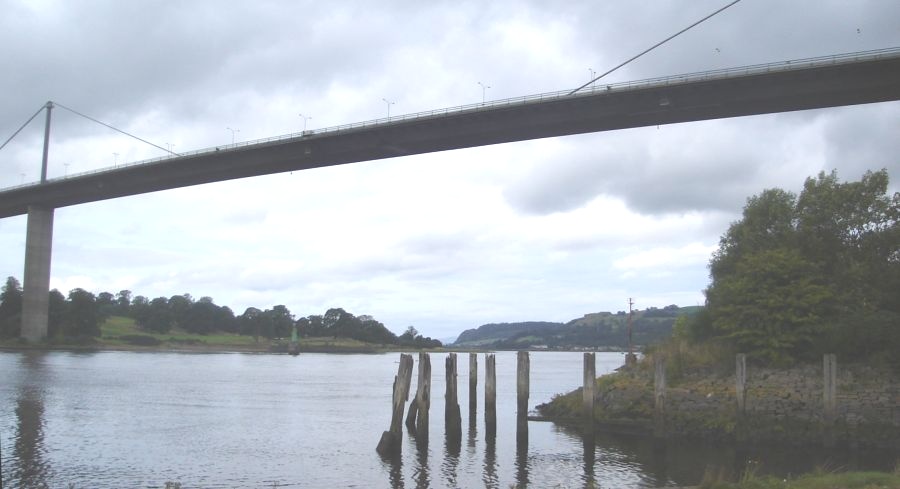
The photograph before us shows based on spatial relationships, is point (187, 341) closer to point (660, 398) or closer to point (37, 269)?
point (37, 269)

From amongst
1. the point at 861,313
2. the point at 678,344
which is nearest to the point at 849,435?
the point at 861,313

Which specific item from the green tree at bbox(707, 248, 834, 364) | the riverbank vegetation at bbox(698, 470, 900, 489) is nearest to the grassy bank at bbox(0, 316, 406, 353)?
the green tree at bbox(707, 248, 834, 364)

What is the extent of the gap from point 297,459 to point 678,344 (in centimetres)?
1864

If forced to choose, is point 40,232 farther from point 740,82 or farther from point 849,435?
point 849,435

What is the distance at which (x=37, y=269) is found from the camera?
85188 mm

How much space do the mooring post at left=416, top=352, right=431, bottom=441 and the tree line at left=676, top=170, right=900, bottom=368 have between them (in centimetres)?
1288

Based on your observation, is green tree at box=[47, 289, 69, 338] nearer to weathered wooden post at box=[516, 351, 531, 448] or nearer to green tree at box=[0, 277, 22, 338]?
green tree at box=[0, 277, 22, 338]

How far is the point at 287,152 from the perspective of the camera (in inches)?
2506

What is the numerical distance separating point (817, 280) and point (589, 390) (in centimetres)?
1288

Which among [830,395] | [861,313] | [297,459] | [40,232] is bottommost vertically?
[297,459]

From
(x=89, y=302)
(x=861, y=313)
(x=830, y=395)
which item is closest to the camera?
(x=830, y=395)

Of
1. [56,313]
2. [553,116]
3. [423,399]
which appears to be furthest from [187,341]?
[423,399]

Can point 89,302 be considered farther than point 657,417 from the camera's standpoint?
Yes

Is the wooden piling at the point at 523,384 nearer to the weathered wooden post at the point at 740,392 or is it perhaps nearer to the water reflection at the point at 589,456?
the water reflection at the point at 589,456
